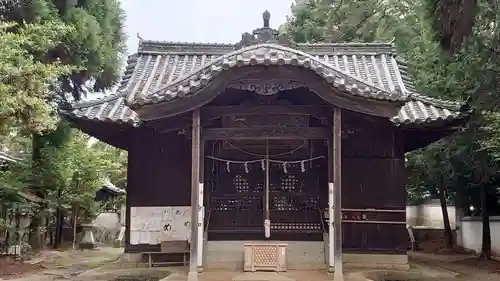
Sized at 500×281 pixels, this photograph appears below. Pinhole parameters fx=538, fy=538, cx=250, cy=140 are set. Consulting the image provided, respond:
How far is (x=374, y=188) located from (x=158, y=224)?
5172 mm

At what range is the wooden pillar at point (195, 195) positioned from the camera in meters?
9.92

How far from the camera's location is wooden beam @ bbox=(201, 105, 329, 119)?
10.8 metres

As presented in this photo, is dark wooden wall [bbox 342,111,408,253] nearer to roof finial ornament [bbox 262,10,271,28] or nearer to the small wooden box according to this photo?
roof finial ornament [bbox 262,10,271,28]

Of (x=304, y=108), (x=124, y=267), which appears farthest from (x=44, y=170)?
(x=304, y=108)

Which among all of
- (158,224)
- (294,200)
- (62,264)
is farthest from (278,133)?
(62,264)

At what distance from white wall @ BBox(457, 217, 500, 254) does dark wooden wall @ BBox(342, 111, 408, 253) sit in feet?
27.3

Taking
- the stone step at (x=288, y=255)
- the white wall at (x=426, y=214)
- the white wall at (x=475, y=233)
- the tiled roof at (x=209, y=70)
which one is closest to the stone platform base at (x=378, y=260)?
the stone step at (x=288, y=255)

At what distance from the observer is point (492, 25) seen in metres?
11.9

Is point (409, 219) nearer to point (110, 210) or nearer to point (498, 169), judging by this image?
point (498, 169)

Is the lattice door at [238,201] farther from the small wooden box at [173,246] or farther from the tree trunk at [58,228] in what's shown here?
the tree trunk at [58,228]

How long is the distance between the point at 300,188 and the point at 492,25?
18.4ft

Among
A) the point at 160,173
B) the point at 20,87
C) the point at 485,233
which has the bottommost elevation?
the point at 485,233

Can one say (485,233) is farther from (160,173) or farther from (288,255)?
(160,173)

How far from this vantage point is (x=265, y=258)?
10.8 metres
